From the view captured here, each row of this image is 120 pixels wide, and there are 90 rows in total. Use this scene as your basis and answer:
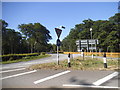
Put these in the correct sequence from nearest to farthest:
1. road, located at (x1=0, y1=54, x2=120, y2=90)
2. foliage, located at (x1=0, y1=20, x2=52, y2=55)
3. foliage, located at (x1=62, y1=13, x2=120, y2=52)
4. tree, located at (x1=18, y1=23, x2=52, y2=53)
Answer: road, located at (x1=0, y1=54, x2=120, y2=90) < foliage, located at (x1=62, y1=13, x2=120, y2=52) < foliage, located at (x1=0, y1=20, x2=52, y2=55) < tree, located at (x1=18, y1=23, x2=52, y2=53)

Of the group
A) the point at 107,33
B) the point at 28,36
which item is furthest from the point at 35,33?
the point at 107,33

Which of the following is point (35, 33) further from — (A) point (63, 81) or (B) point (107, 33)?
(A) point (63, 81)

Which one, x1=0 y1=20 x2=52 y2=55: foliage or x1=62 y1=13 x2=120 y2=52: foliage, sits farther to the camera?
x1=0 y1=20 x2=52 y2=55: foliage

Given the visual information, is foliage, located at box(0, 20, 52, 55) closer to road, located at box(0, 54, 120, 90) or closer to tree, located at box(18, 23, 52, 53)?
tree, located at box(18, 23, 52, 53)

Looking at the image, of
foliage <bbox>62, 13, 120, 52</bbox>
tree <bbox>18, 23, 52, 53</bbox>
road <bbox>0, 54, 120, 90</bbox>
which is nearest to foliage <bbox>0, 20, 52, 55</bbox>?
tree <bbox>18, 23, 52, 53</bbox>

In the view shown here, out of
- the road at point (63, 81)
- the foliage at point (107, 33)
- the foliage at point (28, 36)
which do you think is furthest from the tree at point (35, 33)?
the road at point (63, 81)

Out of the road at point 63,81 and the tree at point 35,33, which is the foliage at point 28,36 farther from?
the road at point 63,81

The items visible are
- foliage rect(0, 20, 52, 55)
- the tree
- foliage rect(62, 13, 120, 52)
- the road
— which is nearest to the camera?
the road

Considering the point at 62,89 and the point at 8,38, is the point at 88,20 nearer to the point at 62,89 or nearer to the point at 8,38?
the point at 8,38

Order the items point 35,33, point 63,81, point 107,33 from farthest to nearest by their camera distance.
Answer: point 35,33
point 107,33
point 63,81

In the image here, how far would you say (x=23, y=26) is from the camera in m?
46.8

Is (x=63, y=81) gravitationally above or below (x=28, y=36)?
below

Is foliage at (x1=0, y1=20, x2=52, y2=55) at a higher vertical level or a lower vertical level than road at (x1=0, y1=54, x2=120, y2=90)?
higher

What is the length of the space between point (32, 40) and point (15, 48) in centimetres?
1246
